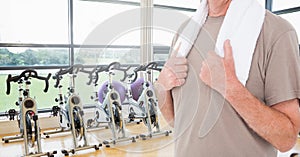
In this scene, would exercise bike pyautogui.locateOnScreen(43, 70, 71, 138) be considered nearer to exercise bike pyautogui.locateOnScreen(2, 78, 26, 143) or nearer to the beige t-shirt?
exercise bike pyautogui.locateOnScreen(2, 78, 26, 143)

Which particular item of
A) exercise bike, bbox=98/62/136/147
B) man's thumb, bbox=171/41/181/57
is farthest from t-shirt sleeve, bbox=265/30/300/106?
exercise bike, bbox=98/62/136/147

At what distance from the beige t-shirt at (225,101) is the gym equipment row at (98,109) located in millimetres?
2147

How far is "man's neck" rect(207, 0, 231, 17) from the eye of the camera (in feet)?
3.25

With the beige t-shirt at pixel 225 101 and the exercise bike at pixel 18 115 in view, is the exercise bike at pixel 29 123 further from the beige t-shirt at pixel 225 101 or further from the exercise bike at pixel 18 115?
the beige t-shirt at pixel 225 101

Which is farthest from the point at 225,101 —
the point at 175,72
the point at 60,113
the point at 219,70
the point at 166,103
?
the point at 60,113

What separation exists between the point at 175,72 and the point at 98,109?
3.32 meters

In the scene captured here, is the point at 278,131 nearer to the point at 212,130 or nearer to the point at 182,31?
the point at 212,130

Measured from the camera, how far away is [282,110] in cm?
83

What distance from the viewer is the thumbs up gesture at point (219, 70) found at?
0.85 m

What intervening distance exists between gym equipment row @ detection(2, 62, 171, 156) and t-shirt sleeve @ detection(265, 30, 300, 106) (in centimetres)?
240

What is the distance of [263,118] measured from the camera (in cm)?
82

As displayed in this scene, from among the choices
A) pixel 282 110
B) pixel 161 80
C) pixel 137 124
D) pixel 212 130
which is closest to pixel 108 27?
pixel 161 80

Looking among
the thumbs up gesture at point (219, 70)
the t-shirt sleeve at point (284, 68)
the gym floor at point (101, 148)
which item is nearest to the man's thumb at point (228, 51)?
the thumbs up gesture at point (219, 70)

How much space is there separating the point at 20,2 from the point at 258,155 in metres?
4.86
